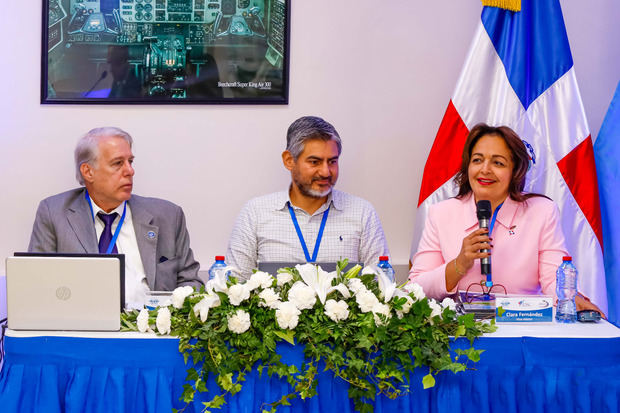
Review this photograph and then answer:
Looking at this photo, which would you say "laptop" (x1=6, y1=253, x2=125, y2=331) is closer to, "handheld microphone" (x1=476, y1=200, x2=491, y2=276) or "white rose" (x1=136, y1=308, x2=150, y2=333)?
"white rose" (x1=136, y1=308, x2=150, y2=333)

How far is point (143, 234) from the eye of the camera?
321cm

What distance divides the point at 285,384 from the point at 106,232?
4.56ft

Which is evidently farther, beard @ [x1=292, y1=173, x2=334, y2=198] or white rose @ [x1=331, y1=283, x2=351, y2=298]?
beard @ [x1=292, y1=173, x2=334, y2=198]

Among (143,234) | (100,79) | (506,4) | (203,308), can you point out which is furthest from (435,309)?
(100,79)

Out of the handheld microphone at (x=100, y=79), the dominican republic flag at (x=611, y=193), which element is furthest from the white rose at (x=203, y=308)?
the dominican republic flag at (x=611, y=193)

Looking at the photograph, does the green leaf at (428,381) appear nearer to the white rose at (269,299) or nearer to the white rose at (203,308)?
the white rose at (269,299)

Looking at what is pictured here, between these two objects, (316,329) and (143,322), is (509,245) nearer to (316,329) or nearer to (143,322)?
(316,329)

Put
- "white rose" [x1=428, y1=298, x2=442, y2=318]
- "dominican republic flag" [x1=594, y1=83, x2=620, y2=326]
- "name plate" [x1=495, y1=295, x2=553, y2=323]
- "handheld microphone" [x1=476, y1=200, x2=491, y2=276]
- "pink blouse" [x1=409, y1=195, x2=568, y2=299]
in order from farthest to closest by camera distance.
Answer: "dominican republic flag" [x1=594, y1=83, x2=620, y2=326] < "pink blouse" [x1=409, y1=195, x2=568, y2=299] < "handheld microphone" [x1=476, y1=200, x2=491, y2=276] < "name plate" [x1=495, y1=295, x2=553, y2=323] < "white rose" [x1=428, y1=298, x2=442, y2=318]

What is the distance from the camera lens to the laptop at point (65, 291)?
2180 mm

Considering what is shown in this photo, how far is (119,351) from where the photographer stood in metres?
2.18

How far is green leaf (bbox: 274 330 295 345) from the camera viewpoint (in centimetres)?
210

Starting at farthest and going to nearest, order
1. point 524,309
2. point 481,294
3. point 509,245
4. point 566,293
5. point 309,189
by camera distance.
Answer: point 309,189, point 509,245, point 481,294, point 566,293, point 524,309

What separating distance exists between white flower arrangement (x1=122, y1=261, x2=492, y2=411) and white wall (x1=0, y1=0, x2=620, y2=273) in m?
1.69

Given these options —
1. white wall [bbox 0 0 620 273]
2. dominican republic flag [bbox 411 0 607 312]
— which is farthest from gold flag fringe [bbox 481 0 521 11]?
white wall [bbox 0 0 620 273]
